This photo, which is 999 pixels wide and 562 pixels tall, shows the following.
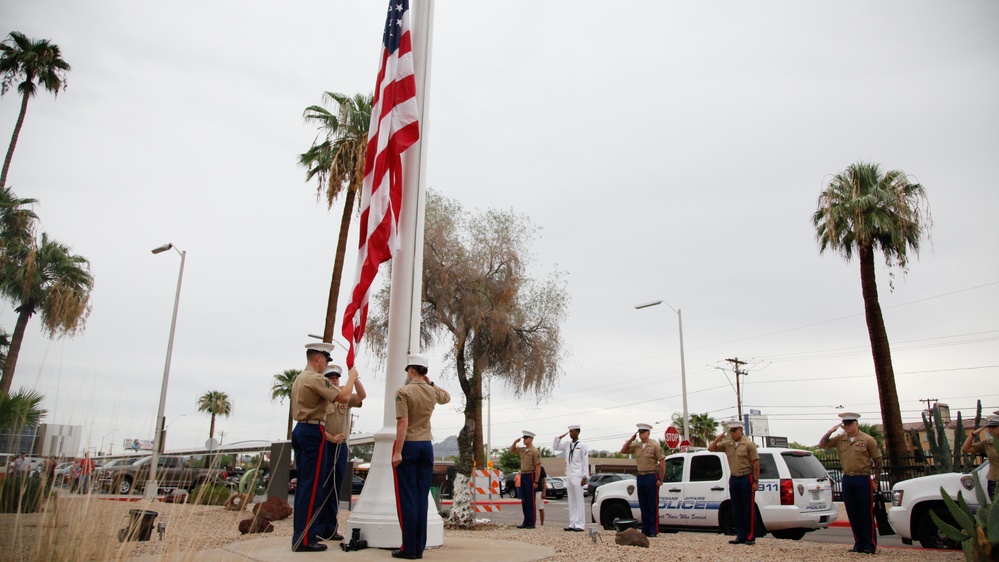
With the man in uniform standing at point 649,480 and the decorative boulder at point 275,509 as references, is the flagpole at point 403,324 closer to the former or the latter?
the man in uniform standing at point 649,480

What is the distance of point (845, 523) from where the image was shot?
16219 mm

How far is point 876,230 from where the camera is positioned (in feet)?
72.7

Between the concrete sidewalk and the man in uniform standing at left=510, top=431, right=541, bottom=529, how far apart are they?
481cm

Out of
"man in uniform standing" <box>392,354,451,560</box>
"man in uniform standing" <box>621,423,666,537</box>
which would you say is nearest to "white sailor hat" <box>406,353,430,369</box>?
"man in uniform standing" <box>392,354,451,560</box>

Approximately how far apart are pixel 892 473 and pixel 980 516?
15685 mm

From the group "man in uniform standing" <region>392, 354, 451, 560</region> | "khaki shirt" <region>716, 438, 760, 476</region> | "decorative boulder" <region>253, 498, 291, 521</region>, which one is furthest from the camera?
"decorative boulder" <region>253, 498, 291, 521</region>

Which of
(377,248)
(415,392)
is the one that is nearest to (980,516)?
(415,392)

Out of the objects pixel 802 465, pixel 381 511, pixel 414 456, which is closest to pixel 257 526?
pixel 381 511

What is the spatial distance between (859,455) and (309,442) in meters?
6.86

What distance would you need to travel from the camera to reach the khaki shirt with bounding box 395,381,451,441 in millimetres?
6594

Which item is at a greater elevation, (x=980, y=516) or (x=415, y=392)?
(x=415, y=392)

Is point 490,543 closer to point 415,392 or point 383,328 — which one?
point 415,392

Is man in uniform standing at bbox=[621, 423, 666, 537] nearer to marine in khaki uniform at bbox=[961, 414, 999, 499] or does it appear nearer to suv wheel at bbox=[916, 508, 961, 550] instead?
suv wheel at bbox=[916, 508, 961, 550]

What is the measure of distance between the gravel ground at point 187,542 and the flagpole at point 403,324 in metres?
1.54
